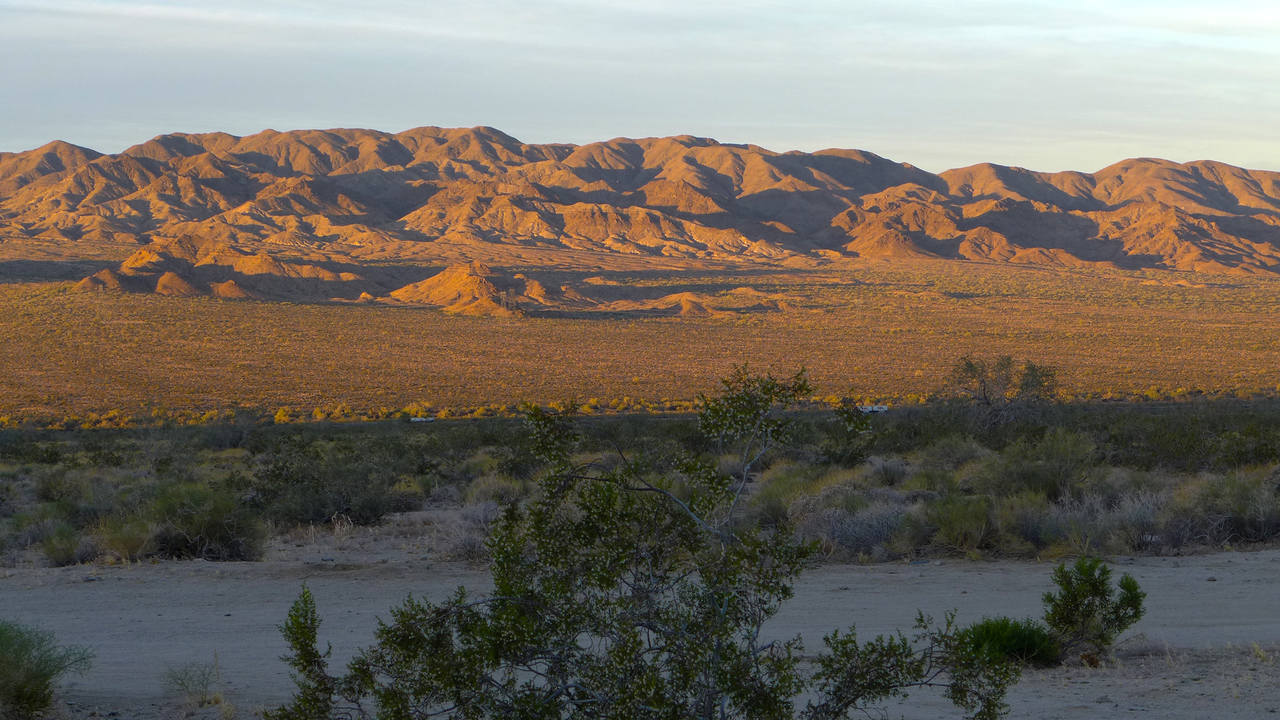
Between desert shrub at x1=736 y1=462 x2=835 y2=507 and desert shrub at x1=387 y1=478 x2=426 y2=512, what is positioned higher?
desert shrub at x1=736 y1=462 x2=835 y2=507

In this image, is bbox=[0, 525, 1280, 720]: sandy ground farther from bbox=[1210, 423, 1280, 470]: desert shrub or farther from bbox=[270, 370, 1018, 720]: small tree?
bbox=[1210, 423, 1280, 470]: desert shrub

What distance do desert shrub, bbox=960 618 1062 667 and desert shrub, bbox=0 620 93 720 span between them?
5.95 m

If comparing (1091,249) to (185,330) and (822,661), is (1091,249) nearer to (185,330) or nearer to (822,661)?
(185,330)

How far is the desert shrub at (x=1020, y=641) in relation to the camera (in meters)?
7.56

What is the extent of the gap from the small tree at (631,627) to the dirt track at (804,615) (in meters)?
2.20

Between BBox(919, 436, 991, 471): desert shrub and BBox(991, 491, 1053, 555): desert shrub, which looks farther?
BBox(919, 436, 991, 471): desert shrub

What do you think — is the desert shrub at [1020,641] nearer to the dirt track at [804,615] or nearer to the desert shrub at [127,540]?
the dirt track at [804,615]

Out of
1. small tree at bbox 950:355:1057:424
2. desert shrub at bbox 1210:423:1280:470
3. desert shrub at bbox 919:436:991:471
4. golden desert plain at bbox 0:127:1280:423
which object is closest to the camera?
desert shrub at bbox 1210:423:1280:470

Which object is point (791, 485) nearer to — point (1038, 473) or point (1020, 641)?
point (1038, 473)

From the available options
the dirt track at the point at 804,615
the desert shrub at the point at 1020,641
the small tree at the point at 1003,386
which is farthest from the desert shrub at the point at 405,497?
the small tree at the point at 1003,386

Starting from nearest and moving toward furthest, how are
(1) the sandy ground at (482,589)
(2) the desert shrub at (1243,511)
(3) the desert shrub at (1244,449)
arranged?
(1) the sandy ground at (482,589) < (2) the desert shrub at (1243,511) < (3) the desert shrub at (1244,449)

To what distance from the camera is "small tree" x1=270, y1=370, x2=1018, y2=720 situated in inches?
175

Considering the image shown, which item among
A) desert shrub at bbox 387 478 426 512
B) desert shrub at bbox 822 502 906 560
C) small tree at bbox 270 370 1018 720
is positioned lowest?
desert shrub at bbox 387 478 426 512

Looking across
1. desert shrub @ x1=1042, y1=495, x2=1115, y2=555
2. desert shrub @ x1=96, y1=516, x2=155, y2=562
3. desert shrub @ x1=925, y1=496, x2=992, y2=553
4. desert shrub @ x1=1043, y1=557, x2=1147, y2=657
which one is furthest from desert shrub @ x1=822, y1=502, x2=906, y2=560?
desert shrub @ x1=96, y1=516, x2=155, y2=562
